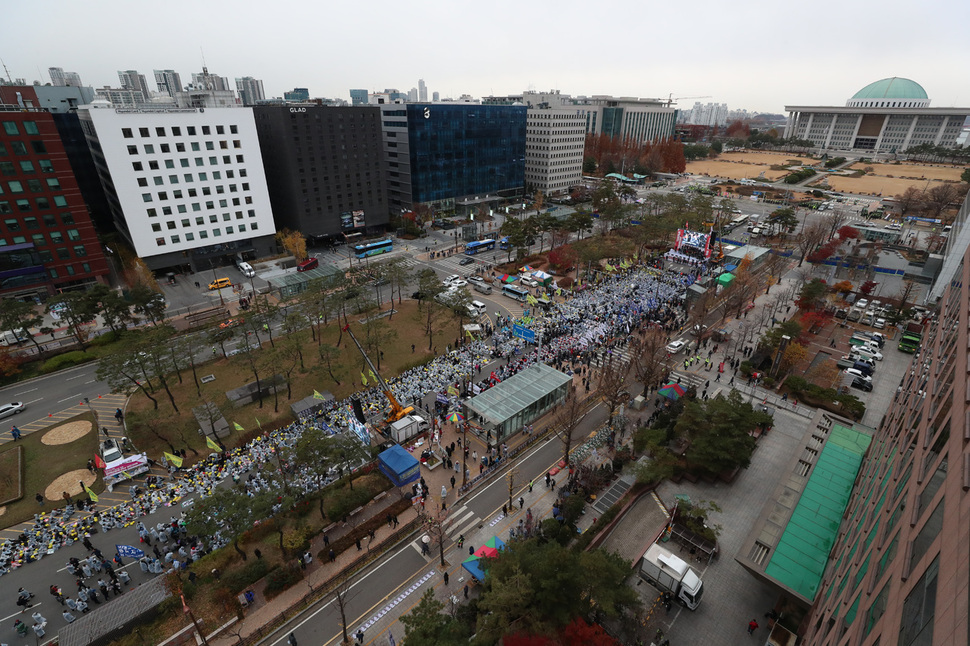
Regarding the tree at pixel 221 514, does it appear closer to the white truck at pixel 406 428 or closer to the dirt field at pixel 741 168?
the white truck at pixel 406 428

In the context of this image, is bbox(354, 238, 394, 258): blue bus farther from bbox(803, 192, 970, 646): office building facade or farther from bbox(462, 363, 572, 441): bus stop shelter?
bbox(803, 192, 970, 646): office building facade

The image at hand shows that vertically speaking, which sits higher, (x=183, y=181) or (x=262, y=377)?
(x=183, y=181)

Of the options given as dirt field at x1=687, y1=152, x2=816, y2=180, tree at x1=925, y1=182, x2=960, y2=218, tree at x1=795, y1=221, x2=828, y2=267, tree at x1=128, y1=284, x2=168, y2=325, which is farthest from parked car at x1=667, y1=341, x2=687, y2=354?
dirt field at x1=687, y1=152, x2=816, y2=180

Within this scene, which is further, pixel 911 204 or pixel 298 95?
pixel 298 95

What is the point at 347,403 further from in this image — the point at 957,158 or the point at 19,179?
the point at 957,158

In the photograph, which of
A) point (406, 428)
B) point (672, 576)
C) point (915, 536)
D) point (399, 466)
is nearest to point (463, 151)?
point (406, 428)

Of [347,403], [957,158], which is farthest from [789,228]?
[957,158]

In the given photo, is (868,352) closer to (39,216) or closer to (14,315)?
(14,315)
